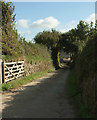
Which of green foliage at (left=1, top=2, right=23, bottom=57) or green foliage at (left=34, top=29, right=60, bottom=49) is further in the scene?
green foliage at (left=34, top=29, right=60, bottom=49)

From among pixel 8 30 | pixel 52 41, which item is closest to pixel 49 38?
pixel 52 41

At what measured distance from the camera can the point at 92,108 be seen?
430 cm

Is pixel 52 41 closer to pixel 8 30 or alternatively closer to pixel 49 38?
pixel 49 38

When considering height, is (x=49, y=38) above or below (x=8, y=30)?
above

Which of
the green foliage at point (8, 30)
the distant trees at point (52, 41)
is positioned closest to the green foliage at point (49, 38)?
the distant trees at point (52, 41)

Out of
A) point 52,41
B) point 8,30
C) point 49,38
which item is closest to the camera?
point 8,30

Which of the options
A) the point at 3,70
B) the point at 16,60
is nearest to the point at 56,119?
the point at 3,70

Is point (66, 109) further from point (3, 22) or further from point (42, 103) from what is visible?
point (3, 22)

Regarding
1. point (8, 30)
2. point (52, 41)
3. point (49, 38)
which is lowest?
point (8, 30)

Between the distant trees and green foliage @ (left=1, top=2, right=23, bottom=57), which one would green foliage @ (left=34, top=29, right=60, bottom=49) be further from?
green foliage @ (left=1, top=2, right=23, bottom=57)

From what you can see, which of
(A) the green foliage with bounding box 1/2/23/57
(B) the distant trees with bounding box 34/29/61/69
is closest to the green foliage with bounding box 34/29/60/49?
(B) the distant trees with bounding box 34/29/61/69

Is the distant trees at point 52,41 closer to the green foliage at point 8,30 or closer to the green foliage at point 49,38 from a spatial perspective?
the green foliage at point 49,38

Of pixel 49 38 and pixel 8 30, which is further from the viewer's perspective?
pixel 49 38

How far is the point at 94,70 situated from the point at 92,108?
1.16 m
